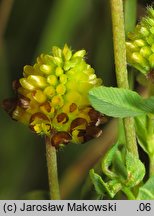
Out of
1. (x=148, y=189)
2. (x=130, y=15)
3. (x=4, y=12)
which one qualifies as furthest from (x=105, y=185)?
(x=4, y=12)

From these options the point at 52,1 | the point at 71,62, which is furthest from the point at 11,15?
the point at 71,62

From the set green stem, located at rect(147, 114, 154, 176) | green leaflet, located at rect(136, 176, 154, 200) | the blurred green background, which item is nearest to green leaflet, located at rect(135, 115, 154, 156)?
green stem, located at rect(147, 114, 154, 176)

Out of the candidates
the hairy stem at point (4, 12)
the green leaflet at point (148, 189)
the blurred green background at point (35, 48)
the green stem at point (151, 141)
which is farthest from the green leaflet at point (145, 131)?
the hairy stem at point (4, 12)

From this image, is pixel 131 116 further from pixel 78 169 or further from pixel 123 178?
pixel 78 169

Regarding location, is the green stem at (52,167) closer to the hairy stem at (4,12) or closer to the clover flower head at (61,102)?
the clover flower head at (61,102)

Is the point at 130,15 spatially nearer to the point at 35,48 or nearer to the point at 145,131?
the point at 145,131

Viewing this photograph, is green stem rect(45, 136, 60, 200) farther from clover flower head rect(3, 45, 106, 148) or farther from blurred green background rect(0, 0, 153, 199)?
blurred green background rect(0, 0, 153, 199)
